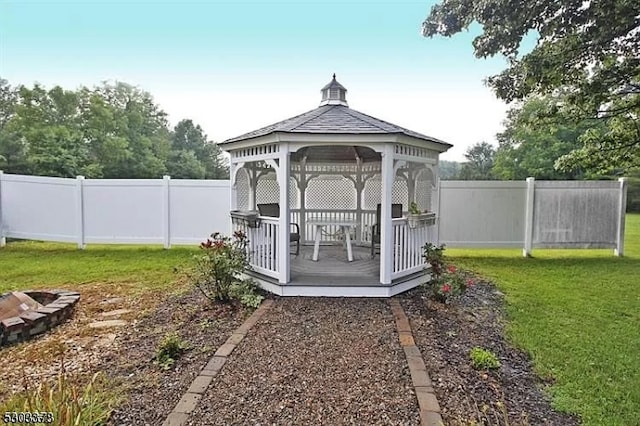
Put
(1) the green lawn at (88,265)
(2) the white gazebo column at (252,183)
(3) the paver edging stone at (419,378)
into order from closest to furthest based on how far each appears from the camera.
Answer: (3) the paver edging stone at (419,378)
(1) the green lawn at (88,265)
(2) the white gazebo column at (252,183)

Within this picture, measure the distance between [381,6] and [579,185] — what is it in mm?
6701

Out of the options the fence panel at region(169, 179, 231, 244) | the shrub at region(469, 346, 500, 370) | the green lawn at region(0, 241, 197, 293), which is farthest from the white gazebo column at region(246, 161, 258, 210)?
the shrub at region(469, 346, 500, 370)

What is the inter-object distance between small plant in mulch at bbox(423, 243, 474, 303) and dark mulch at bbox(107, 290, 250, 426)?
2.53 metres

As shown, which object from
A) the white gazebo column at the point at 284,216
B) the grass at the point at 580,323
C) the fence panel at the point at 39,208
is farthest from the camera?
the fence panel at the point at 39,208

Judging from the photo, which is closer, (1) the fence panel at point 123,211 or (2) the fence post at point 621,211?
(2) the fence post at point 621,211

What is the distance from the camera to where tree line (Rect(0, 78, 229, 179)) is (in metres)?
18.2

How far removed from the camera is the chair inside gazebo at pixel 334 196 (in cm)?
729

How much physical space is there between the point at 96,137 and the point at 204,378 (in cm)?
2630

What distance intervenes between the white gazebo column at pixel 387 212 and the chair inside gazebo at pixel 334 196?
95cm

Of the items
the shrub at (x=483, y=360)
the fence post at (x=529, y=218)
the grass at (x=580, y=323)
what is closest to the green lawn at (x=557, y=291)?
the grass at (x=580, y=323)

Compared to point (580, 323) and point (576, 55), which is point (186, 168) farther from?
point (580, 323)

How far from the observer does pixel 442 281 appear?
5418mm

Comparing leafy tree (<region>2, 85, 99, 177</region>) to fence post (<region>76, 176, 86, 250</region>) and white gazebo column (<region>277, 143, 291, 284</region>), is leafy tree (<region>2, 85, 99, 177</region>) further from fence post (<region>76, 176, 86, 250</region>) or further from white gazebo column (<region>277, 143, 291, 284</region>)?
white gazebo column (<region>277, 143, 291, 284</region>)

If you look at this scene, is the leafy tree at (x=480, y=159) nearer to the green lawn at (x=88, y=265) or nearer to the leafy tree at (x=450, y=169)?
the leafy tree at (x=450, y=169)
